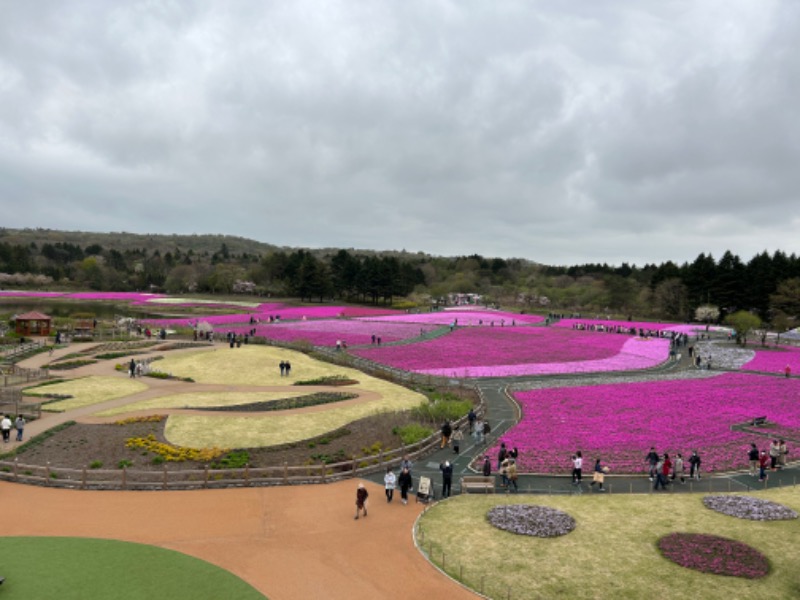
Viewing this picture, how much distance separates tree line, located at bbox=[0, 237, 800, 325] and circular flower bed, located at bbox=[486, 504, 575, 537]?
79.8 meters

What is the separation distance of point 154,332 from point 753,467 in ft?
219

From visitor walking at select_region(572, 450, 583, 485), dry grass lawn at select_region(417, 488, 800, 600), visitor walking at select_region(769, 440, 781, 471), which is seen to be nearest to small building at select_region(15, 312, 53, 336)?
dry grass lawn at select_region(417, 488, 800, 600)

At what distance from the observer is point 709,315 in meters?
99.6

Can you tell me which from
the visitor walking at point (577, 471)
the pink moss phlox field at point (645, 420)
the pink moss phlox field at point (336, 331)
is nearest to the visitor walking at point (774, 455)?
the pink moss phlox field at point (645, 420)

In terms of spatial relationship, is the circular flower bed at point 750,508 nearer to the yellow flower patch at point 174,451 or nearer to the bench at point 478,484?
the bench at point 478,484

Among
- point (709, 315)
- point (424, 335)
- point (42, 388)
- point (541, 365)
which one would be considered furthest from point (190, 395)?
point (709, 315)

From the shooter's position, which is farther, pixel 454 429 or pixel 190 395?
pixel 190 395

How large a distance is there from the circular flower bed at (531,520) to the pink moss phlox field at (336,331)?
46.8 meters

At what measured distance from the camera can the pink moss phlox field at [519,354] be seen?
53.2 m

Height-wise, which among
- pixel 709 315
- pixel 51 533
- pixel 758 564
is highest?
pixel 709 315

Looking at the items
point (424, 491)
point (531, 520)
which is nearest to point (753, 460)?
point (531, 520)

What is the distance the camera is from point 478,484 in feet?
74.6

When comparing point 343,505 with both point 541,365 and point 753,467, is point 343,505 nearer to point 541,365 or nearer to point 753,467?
point 753,467

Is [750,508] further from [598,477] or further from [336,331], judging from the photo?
[336,331]
